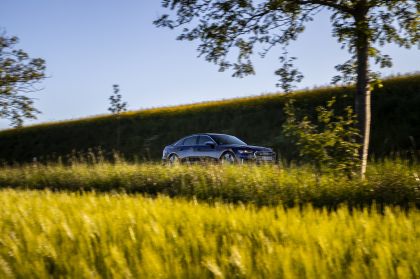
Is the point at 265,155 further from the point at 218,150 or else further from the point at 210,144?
the point at 210,144

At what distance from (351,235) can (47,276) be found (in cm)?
216

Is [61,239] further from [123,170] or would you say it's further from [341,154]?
[123,170]

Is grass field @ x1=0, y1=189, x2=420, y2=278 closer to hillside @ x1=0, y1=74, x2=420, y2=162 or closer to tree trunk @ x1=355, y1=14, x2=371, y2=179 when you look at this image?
tree trunk @ x1=355, y1=14, x2=371, y2=179

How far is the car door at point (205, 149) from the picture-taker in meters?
18.3

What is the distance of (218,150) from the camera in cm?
1812

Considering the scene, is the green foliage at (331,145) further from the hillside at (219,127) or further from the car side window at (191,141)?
the car side window at (191,141)

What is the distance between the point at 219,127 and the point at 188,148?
40.7ft

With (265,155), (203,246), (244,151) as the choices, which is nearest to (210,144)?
(244,151)

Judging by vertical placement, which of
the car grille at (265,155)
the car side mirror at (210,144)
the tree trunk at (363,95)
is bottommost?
the car grille at (265,155)

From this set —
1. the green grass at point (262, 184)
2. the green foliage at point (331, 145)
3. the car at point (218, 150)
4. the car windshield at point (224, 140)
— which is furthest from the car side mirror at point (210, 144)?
the green foliage at point (331, 145)

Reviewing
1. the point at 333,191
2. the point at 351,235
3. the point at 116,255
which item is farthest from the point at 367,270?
the point at 333,191

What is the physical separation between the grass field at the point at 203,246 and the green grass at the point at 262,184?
185 cm

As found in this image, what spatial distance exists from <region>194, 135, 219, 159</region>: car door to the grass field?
44.7ft

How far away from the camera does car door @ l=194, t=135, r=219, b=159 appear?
18.3 m
